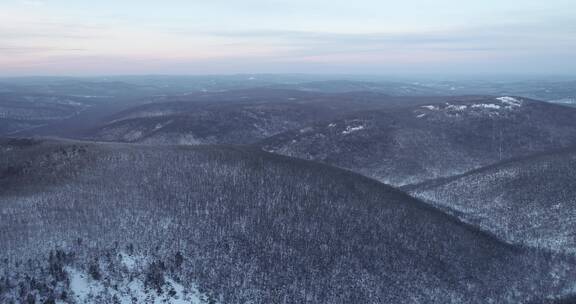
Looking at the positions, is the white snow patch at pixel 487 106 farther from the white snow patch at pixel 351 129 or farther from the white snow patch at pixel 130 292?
the white snow patch at pixel 130 292

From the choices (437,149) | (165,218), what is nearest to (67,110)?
(437,149)

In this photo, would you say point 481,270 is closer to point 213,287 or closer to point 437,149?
point 213,287

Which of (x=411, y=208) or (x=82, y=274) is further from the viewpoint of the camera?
(x=411, y=208)

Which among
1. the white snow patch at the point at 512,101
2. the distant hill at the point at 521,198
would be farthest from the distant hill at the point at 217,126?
the distant hill at the point at 521,198

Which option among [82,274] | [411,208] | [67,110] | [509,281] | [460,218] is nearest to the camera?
[82,274]

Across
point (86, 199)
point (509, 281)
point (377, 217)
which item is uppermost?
point (86, 199)

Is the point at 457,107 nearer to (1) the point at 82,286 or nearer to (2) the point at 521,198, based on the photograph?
(2) the point at 521,198
